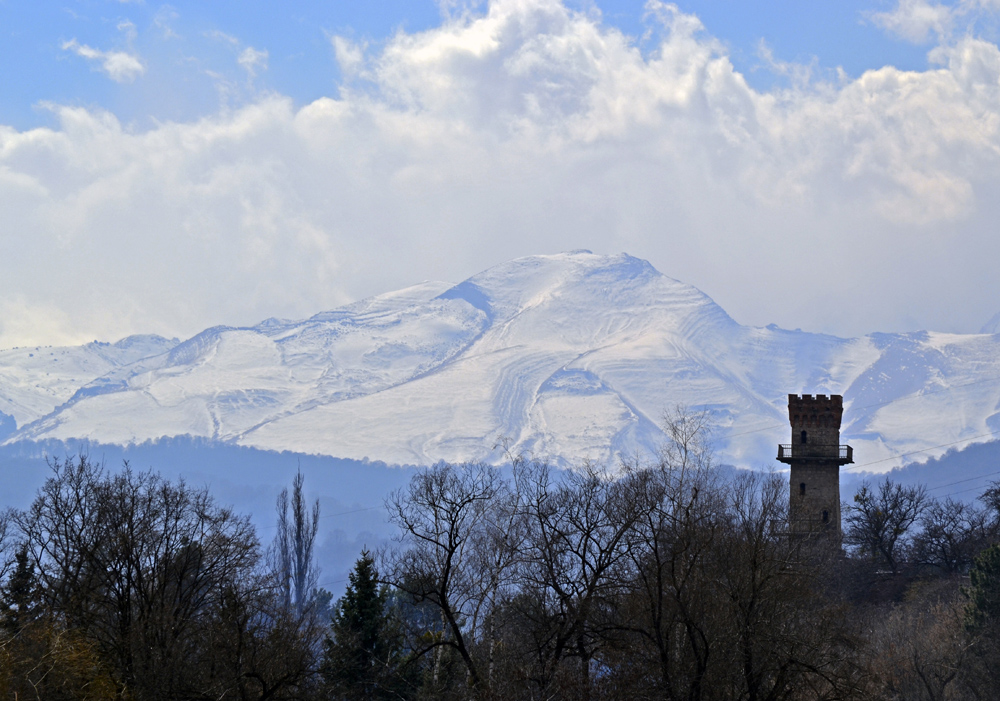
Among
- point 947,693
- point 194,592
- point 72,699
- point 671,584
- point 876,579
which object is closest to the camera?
point 72,699

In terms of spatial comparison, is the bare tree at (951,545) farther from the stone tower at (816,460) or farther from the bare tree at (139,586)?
the bare tree at (139,586)

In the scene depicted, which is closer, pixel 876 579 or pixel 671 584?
pixel 671 584

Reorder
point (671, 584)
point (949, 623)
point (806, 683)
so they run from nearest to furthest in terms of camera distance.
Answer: point (806, 683) → point (671, 584) → point (949, 623)

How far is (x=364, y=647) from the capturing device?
43969 mm

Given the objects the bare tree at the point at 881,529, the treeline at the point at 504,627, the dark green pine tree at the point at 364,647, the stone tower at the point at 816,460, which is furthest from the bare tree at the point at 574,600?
the bare tree at the point at 881,529

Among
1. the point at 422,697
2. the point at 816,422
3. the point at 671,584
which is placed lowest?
the point at 422,697

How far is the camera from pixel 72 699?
28.5m

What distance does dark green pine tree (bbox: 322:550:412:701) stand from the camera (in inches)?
1624

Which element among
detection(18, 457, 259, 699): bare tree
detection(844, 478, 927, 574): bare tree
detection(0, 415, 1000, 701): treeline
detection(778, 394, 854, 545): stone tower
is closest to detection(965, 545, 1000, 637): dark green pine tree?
detection(0, 415, 1000, 701): treeline

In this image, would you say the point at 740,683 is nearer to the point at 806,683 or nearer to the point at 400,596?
the point at 806,683

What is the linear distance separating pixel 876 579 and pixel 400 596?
100 feet

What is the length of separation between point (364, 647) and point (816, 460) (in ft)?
126

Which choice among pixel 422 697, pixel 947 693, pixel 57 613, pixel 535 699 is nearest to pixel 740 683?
pixel 535 699

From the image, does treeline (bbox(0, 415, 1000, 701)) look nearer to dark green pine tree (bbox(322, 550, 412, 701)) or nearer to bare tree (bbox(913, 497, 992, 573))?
dark green pine tree (bbox(322, 550, 412, 701))
